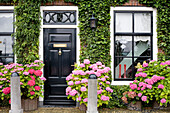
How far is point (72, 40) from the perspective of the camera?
5.40 metres

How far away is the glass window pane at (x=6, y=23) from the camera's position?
17.9 feet

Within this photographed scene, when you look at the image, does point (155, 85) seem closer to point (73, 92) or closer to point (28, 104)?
point (73, 92)

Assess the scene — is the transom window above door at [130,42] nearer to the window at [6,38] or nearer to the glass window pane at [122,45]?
the glass window pane at [122,45]

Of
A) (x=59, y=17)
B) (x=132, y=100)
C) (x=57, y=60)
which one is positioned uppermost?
(x=59, y=17)

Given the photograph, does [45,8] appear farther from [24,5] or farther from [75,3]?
[75,3]

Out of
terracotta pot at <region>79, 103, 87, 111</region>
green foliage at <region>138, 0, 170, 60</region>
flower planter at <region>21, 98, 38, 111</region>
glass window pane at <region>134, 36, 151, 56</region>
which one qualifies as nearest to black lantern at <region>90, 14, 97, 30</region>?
glass window pane at <region>134, 36, 151, 56</region>

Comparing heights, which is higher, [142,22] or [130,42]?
[142,22]

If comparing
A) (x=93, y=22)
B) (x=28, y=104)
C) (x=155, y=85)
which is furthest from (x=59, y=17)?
(x=155, y=85)

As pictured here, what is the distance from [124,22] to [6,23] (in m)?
3.91

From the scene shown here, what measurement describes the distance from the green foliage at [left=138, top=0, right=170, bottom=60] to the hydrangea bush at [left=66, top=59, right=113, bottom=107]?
6.95ft

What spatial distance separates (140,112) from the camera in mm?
4613

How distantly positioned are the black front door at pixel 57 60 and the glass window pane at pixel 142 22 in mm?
2083

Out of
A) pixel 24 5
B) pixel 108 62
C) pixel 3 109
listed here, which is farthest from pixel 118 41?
pixel 3 109

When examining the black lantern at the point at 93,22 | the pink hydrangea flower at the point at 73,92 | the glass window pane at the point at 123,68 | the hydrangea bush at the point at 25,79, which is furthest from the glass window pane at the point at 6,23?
the glass window pane at the point at 123,68
